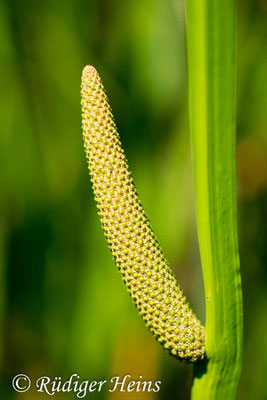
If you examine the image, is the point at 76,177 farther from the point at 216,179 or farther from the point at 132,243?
the point at 216,179

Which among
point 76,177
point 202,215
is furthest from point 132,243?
point 76,177

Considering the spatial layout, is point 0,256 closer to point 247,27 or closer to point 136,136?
point 136,136

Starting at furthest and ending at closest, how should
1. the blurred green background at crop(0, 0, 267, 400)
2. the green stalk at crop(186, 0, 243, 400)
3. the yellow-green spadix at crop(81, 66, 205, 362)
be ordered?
the blurred green background at crop(0, 0, 267, 400)
the yellow-green spadix at crop(81, 66, 205, 362)
the green stalk at crop(186, 0, 243, 400)

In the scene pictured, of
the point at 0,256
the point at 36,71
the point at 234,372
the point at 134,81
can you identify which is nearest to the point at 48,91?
the point at 36,71

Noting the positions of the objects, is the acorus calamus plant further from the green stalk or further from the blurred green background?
the blurred green background

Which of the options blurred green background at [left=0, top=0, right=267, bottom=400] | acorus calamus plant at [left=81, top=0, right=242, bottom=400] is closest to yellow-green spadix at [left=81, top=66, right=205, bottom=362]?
acorus calamus plant at [left=81, top=0, right=242, bottom=400]

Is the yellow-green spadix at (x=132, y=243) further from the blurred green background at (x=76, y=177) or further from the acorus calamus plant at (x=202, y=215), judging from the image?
the blurred green background at (x=76, y=177)
